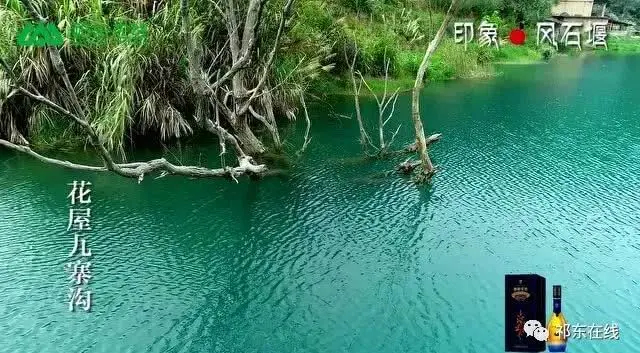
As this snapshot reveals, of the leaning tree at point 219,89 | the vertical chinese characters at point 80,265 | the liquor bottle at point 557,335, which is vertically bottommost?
the liquor bottle at point 557,335

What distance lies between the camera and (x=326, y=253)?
9.80m

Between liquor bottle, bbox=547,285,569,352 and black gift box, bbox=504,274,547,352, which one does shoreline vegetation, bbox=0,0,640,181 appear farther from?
liquor bottle, bbox=547,285,569,352

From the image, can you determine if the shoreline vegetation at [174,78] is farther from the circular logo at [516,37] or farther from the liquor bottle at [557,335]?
the circular logo at [516,37]

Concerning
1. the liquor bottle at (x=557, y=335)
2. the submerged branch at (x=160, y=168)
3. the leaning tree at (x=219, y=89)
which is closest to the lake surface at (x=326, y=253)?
the liquor bottle at (x=557, y=335)

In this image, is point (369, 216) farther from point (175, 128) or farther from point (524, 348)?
point (175, 128)

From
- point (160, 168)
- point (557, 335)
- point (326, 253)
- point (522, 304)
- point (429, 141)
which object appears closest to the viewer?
point (522, 304)

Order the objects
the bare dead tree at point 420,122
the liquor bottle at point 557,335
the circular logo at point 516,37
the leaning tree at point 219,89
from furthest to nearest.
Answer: the circular logo at point 516,37 < the bare dead tree at point 420,122 < the leaning tree at point 219,89 < the liquor bottle at point 557,335

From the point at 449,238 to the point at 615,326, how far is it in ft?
10.7

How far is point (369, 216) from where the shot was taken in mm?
11414

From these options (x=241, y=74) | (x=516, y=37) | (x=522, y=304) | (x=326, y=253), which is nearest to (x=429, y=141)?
(x=241, y=74)

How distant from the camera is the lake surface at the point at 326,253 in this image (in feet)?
24.7

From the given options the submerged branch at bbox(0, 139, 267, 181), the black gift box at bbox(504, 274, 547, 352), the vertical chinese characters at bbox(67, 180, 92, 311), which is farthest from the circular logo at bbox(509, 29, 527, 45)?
the black gift box at bbox(504, 274, 547, 352)

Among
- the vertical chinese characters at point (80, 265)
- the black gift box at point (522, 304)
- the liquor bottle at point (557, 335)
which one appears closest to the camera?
the black gift box at point (522, 304)

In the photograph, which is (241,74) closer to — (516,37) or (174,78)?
(174,78)
